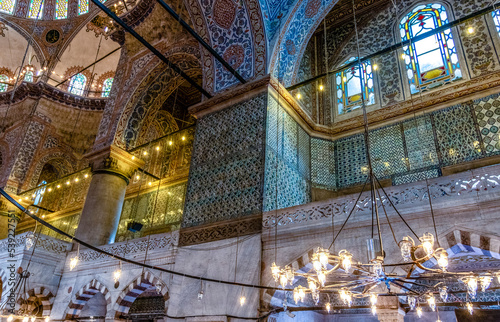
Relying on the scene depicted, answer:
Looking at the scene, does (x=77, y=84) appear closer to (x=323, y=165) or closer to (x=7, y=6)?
(x=7, y=6)

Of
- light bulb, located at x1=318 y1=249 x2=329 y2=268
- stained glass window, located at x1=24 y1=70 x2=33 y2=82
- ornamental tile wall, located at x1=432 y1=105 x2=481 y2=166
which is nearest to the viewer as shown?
light bulb, located at x1=318 y1=249 x2=329 y2=268

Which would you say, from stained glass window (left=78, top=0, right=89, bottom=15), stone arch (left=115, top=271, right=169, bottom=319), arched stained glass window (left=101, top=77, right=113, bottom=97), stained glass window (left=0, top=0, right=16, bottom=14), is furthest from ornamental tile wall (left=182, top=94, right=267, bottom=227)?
stained glass window (left=0, top=0, right=16, bottom=14)

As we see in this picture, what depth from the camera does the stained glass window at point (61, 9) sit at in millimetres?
13539

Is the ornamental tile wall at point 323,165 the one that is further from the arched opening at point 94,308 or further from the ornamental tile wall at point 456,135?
the arched opening at point 94,308

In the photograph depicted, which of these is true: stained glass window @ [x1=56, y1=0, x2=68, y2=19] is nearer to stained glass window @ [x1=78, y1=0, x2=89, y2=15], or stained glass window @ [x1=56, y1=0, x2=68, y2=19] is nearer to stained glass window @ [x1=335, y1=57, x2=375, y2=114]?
stained glass window @ [x1=78, y1=0, x2=89, y2=15]

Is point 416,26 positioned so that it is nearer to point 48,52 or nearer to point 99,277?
point 99,277

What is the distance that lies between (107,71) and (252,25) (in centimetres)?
793

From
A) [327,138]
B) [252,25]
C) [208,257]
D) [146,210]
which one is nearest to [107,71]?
[146,210]

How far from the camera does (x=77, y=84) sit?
43.6 feet

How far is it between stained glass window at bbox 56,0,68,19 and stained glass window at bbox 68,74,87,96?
2146mm

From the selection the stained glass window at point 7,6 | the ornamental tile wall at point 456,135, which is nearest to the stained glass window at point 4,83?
the stained glass window at point 7,6

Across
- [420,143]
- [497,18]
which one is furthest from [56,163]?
[497,18]

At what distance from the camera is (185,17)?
8.88m

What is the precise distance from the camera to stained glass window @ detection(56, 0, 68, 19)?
13.5 m
